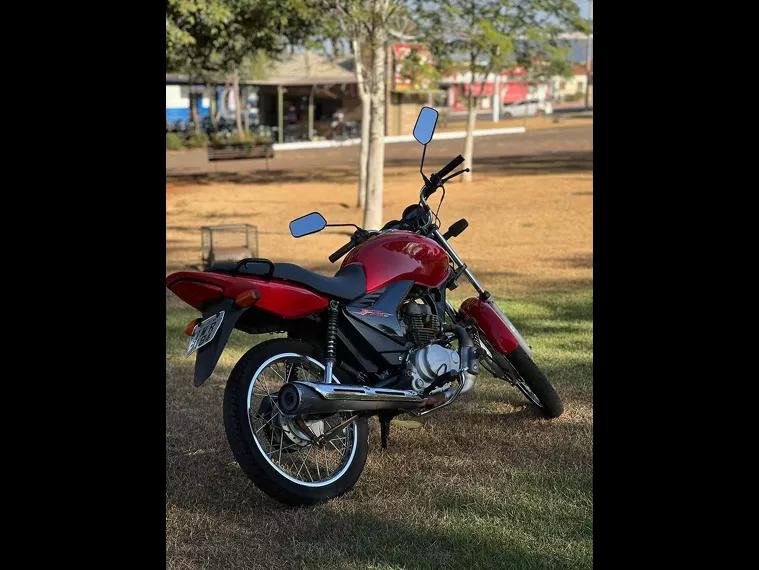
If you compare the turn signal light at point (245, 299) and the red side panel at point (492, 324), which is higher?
the turn signal light at point (245, 299)

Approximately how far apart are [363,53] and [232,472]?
1572 cm

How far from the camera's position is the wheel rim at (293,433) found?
432cm

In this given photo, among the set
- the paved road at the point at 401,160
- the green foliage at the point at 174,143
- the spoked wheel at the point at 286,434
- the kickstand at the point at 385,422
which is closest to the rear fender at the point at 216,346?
the spoked wheel at the point at 286,434

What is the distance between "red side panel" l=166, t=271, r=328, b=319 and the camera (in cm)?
424

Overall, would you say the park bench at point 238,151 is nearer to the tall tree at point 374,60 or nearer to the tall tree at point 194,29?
the tall tree at point 194,29

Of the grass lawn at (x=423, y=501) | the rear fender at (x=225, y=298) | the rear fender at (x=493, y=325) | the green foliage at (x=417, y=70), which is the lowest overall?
the grass lawn at (x=423, y=501)

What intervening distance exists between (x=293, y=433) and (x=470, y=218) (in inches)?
605

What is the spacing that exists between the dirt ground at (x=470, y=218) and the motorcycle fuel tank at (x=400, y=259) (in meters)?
5.89

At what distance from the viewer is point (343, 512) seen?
4.31 meters
